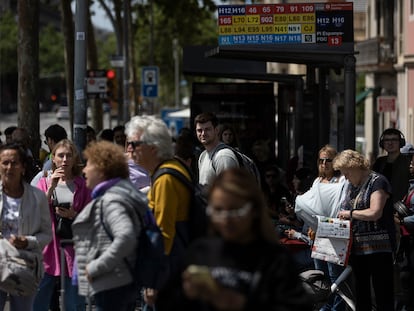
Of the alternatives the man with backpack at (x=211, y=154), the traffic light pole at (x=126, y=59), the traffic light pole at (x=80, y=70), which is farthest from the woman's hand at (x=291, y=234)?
the traffic light pole at (x=126, y=59)

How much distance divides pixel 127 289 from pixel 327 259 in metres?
3.29

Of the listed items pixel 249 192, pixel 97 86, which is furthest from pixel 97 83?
pixel 249 192

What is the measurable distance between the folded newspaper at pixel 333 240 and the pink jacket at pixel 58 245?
221 cm

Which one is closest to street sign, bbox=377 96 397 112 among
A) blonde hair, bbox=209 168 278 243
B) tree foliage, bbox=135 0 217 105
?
tree foliage, bbox=135 0 217 105

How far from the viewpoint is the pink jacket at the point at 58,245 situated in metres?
8.41

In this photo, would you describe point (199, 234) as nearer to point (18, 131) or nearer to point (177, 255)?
point (177, 255)

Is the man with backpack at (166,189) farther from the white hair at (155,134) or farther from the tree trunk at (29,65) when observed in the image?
Answer: the tree trunk at (29,65)

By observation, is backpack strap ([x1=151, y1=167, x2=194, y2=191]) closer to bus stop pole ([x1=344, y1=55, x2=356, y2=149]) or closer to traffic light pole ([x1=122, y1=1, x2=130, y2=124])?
bus stop pole ([x1=344, y1=55, x2=356, y2=149])

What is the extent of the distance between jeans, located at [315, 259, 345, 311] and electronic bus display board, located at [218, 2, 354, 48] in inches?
156

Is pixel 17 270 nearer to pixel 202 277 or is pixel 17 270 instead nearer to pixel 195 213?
pixel 195 213

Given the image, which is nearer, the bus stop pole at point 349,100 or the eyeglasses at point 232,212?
the eyeglasses at point 232,212

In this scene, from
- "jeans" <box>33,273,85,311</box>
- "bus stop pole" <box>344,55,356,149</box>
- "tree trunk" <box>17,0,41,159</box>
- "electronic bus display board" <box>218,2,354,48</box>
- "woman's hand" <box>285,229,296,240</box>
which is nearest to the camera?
"jeans" <box>33,273,85,311</box>

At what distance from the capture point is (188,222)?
6773mm

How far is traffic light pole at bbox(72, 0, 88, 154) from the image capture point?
13.3 metres
